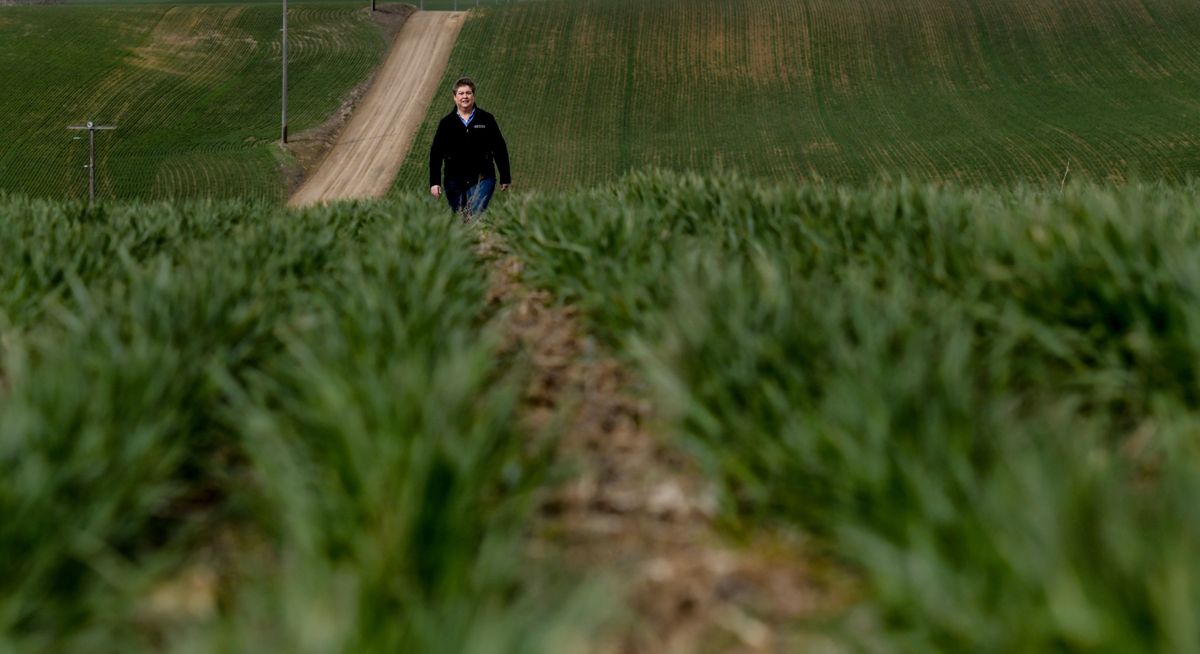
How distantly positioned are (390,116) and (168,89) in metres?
11.2

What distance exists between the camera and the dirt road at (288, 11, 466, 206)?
4203cm

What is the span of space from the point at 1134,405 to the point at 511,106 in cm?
5013

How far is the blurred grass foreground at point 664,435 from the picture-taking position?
6.50ft

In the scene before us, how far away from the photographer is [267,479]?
8.82ft

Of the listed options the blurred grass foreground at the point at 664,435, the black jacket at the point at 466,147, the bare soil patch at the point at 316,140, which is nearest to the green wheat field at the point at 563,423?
the blurred grass foreground at the point at 664,435

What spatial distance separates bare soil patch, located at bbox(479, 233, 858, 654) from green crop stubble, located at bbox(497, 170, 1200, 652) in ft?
0.38


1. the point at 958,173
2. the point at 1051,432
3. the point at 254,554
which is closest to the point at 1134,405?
the point at 1051,432

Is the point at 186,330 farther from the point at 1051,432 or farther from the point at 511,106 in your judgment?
the point at 511,106

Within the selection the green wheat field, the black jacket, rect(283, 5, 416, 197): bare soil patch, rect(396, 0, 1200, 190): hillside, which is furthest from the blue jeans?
rect(283, 5, 416, 197): bare soil patch

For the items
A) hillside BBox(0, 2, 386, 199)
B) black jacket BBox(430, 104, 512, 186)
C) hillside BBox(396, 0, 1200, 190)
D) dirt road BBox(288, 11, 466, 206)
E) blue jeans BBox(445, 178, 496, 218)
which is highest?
black jacket BBox(430, 104, 512, 186)

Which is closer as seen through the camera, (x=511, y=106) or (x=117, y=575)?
(x=117, y=575)

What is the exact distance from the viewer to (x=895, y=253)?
5066 millimetres

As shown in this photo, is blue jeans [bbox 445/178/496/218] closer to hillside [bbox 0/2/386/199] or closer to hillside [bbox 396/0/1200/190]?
hillside [bbox 0/2/386/199]

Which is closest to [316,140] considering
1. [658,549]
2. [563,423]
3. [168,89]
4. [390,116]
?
[390,116]
